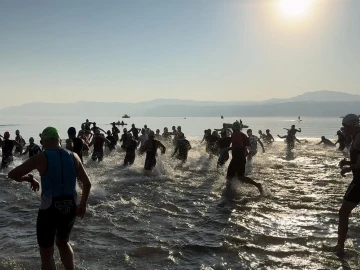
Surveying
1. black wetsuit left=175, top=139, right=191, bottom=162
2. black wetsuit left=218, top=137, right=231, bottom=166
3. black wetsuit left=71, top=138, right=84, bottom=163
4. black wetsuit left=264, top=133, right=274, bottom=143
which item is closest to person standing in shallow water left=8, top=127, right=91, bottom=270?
black wetsuit left=71, top=138, right=84, bottom=163

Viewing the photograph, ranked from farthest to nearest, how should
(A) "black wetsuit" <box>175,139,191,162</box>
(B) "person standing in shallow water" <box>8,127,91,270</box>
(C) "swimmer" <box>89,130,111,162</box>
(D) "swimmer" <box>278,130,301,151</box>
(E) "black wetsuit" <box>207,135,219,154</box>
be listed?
1. (D) "swimmer" <box>278,130,301,151</box>
2. (E) "black wetsuit" <box>207,135,219,154</box>
3. (A) "black wetsuit" <box>175,139,191,162</box>
4. (C) "swimmer" <box>89,130,111,162</box>
5. (B) "person standing in shallow water" <box>8,127,91,270</box>

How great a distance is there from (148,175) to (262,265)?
8798 millimetres

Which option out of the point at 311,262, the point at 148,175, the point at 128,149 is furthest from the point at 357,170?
the point at 128,149

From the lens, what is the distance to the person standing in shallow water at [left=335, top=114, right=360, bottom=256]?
5176 mm

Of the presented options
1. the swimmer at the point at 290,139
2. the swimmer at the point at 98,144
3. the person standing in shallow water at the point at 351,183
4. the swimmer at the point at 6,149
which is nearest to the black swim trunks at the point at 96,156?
the swimmer at the point at 98,144

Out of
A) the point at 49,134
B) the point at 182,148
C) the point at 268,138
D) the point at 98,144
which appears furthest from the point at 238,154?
the point at 268,138

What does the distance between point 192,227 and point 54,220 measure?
3489 millimetres

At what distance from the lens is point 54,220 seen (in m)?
3.91

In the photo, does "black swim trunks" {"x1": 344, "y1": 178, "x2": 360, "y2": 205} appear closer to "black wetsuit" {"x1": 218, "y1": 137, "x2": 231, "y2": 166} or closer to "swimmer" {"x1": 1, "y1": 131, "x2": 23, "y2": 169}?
"black wetsuit" {"x1": 218, "y1": 137, "x2": 231, "y2": 166}

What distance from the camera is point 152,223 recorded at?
705 centimetres

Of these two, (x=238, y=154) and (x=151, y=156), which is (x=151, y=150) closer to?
(x=151, y=156)

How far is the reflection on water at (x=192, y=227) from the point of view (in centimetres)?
511

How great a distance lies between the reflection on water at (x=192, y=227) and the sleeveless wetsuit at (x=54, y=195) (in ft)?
4.19

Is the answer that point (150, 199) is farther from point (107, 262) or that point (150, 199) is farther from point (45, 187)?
point (45, 187)
